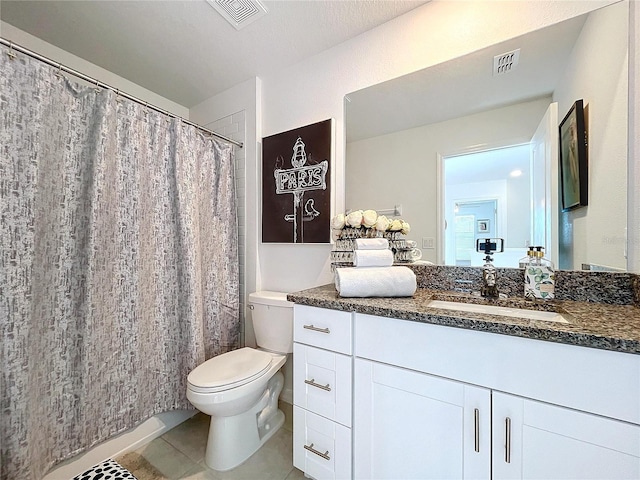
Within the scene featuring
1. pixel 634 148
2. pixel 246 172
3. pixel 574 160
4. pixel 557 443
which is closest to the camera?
pixel 557 443

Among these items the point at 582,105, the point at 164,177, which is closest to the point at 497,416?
the point at 582,105

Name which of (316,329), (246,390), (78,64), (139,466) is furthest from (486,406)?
(78,64)

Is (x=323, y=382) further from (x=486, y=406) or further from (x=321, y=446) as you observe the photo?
(x=486, y=406)

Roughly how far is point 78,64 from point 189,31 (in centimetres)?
86

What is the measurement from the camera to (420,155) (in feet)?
4.51

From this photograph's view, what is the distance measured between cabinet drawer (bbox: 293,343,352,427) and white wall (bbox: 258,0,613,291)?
0.59 meters

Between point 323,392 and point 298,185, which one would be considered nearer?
point 323,392

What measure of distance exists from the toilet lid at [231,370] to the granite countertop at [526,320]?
1.54ft

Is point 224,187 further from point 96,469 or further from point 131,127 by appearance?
point 96,469

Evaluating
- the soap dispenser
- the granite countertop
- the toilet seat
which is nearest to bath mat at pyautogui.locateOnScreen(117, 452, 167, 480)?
the toilet seat

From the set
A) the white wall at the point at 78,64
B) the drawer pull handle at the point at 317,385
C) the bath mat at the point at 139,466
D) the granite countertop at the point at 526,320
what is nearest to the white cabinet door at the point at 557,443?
the granite countertop at the point at 526,320

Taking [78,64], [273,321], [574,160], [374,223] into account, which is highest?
[78,64]

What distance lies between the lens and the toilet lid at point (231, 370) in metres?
1.21

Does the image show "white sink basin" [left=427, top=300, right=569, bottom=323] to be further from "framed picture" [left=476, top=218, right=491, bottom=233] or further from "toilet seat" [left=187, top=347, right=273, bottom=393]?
"toilet seat" [left=187, top=347, right=273, bottom=393]
